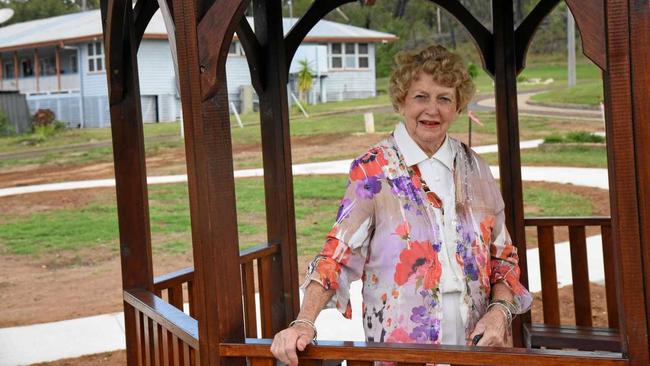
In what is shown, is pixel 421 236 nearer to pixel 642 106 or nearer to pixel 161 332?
pixel 642 106

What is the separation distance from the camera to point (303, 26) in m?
5.64

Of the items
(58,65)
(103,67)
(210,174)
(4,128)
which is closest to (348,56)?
(103,67)

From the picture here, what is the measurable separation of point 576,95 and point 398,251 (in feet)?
105

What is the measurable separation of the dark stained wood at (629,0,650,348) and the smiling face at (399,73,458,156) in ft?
3.40

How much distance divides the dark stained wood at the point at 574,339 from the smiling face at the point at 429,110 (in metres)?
2.52

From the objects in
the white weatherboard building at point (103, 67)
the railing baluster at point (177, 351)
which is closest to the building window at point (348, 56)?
the white weatherboard building at point (103, 67)

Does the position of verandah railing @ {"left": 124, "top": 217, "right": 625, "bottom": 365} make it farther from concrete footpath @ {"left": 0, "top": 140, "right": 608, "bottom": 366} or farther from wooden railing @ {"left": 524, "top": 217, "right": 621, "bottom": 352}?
concrete footpath @ {"left": 0, "top": 140, "right": 608, "bottom": 366}

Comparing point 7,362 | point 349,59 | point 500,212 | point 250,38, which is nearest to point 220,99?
point 500,212

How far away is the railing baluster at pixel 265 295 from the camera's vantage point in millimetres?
5387

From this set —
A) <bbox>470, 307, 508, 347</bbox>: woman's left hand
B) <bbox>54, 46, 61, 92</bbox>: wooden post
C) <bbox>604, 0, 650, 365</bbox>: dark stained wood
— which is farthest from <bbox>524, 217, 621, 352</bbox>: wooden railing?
<bbox>54, 46, 61, 92</bbox>: wooden post

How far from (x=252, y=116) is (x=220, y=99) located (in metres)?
31.4

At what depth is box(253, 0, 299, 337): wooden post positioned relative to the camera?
5.43m

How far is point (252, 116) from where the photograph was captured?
113 ft

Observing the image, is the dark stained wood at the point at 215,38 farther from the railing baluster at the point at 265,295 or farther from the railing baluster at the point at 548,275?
the railing baluster at the point at 548,275
